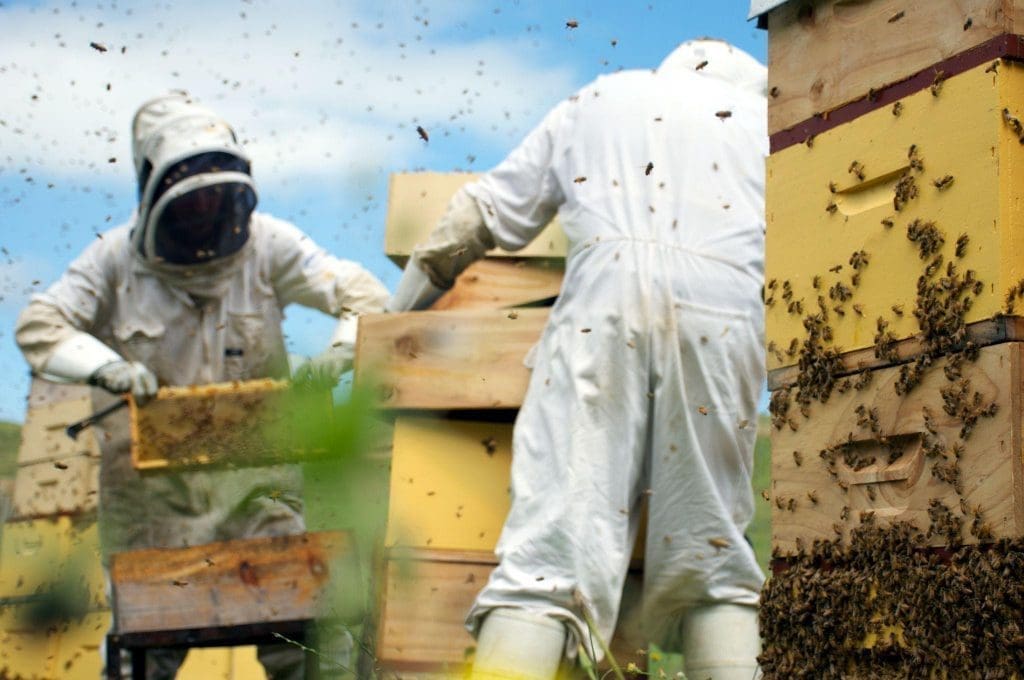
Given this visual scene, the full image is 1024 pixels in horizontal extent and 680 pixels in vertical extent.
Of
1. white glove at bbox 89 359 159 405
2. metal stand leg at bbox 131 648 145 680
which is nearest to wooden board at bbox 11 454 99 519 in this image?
white glove at bbox 89 359 159 405

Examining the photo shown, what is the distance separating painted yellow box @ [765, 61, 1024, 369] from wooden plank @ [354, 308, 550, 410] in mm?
1464

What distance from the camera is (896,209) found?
2047 mm

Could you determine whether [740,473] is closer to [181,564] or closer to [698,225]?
[698,225]

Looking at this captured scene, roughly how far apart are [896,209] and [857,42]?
30 centimetres

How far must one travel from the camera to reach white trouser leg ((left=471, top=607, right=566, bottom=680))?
10.4 ft

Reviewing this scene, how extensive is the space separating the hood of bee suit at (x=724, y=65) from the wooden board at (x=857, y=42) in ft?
5.62

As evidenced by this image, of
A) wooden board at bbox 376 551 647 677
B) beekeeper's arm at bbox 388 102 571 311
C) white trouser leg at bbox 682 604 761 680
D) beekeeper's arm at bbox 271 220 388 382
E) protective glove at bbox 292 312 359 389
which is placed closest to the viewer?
white trouser leg at bbox 682 604 761 680

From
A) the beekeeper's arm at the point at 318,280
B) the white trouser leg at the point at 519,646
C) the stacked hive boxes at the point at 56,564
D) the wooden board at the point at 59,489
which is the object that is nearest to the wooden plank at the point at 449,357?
the white trouser leg at the point at 519,646

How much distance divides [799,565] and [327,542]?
1.82m

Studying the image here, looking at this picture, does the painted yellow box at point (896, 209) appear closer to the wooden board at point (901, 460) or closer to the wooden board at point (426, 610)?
the wooden board at point (901, 460)

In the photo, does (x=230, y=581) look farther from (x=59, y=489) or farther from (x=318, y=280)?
(x=59, y=489)

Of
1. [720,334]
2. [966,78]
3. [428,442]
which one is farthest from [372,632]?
[966,78]

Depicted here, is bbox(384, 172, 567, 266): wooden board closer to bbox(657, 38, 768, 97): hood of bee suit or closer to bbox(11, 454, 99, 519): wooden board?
bbox(657, 38, 768, 97): hood of bee suit

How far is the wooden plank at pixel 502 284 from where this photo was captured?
4043 mm
